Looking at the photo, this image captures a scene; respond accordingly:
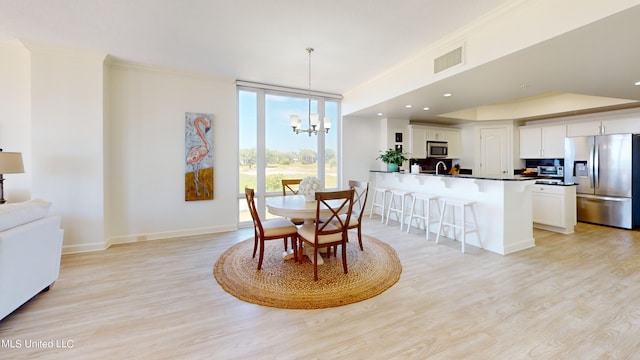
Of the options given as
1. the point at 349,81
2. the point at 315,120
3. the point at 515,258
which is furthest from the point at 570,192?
the point at 315,120

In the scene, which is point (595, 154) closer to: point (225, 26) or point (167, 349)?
point (225, 26)

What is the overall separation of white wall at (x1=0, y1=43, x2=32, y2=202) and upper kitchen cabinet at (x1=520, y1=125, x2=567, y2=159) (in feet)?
30.2

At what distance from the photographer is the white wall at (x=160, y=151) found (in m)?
3.94

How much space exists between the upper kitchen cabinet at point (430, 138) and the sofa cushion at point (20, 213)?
6.16 metres

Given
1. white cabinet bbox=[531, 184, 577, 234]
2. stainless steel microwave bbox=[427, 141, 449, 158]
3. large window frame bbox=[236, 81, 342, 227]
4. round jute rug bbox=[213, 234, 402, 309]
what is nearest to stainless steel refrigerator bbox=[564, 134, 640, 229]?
white cabinet bbox=[531, 184, 577, 234]

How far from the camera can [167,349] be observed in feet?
5.63

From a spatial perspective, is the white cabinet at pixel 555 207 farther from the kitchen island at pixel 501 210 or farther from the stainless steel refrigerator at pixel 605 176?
the kitchen island at pixel 501 210

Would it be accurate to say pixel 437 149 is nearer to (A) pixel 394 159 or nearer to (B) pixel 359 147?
(A) pixel 394 159

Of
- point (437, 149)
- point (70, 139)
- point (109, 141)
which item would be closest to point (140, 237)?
point (109, 141)

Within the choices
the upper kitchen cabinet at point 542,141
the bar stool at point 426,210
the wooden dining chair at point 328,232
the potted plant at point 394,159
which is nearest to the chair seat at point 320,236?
the wooden dining chair at point 328,232

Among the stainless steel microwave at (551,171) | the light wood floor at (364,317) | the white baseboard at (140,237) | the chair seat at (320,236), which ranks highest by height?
the stainless steel microwave at (551,171)

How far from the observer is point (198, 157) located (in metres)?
4.38

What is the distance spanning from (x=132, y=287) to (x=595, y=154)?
7.57 meters

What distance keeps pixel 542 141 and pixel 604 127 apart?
39.5 inches
